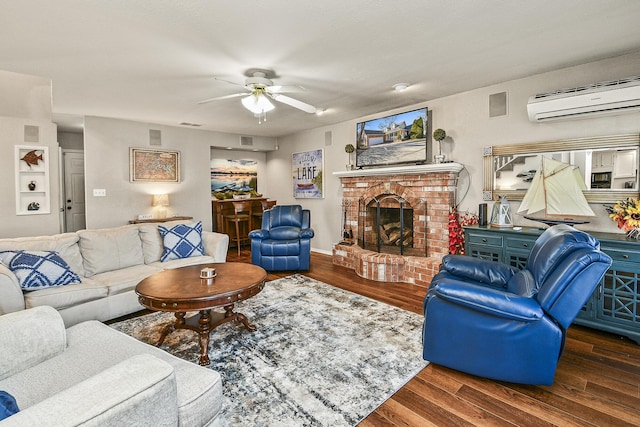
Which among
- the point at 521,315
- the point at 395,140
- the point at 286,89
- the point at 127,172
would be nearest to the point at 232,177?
the point at 127,172

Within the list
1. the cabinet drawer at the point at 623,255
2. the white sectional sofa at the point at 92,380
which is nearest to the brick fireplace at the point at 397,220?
the cabinet drawer at the point at 623,255

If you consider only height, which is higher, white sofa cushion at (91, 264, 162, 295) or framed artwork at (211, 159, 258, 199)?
framed artwork at (211, 159, 258, 199)

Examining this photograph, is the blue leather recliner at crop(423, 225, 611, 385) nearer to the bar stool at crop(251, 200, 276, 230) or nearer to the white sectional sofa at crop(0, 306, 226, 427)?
the white sectional sofa at crop(0, 306, 226, 427)

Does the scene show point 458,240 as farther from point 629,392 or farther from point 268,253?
point 268,253

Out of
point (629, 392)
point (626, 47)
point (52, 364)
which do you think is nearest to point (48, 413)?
point (52, 364)

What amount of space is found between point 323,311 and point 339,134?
359 cm

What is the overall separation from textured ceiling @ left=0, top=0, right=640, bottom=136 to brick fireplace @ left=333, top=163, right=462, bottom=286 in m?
1.18

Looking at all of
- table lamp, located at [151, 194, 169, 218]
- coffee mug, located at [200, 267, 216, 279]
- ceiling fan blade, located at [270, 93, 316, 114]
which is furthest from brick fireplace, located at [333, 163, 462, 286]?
table lamp, located at [151, 194, 169, 218]

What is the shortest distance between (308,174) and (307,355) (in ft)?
14.8

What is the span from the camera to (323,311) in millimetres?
Answer: 3186

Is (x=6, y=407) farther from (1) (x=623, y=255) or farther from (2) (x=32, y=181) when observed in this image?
(2) (x=32, y=181)

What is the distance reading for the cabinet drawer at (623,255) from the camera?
249 centimetres

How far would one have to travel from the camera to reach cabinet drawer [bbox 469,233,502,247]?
3.30 meters

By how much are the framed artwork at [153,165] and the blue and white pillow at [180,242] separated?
228 centimetres
